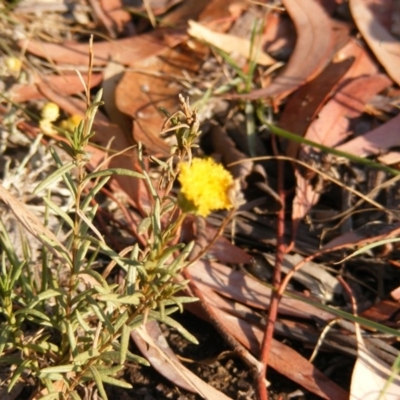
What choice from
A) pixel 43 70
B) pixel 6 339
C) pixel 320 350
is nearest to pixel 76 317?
pixel 6 339

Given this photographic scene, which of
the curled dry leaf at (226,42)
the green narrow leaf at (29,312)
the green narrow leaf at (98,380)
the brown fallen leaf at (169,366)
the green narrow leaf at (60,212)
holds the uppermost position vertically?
the curled dry leaf at (226,42)

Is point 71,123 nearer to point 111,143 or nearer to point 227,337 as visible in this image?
point 111,143

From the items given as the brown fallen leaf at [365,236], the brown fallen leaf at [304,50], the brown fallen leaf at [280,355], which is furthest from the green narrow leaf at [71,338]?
the brown fallen leaf at [304,50]

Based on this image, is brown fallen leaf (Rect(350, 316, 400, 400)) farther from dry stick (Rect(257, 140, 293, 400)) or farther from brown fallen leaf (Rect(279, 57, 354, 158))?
brown fallen leaf (Rect(279, 57, 354, 158))

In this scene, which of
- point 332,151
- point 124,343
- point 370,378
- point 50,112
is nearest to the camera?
point 124,343

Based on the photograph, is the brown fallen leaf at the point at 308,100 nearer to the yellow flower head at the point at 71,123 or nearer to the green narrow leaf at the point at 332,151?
the green narrow leaf at the point at 332,151

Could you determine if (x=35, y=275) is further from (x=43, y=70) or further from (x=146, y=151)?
(x=43, y=70)

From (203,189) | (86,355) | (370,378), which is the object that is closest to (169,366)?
(86,355)
